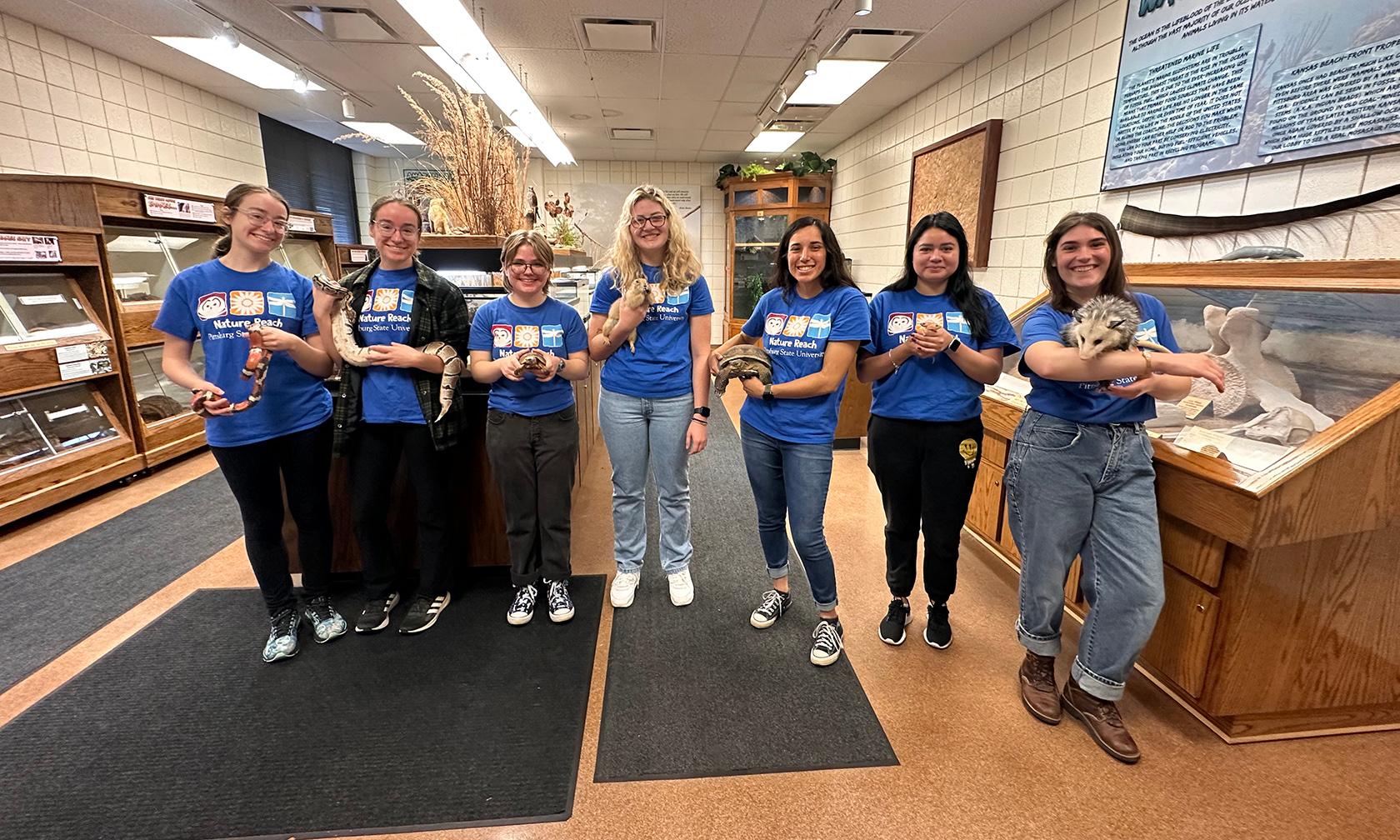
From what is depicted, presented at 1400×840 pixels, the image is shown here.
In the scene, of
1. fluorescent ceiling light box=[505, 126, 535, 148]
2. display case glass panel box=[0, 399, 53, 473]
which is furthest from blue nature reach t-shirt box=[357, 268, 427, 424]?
fluorescent ceiling light box=[505, 126, 535, 148]

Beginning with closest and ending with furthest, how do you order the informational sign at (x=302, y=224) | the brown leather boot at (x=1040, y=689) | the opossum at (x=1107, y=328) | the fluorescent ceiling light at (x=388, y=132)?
the opossum at (x=1107, y=328) < the brown leather boot at (x=1040, y=689) < the informational sign at (x=302, y=224) < the fluorescent ceiling light at (x=388, y=132)

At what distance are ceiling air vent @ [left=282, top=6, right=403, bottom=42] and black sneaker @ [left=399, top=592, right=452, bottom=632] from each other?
3609 millimetres

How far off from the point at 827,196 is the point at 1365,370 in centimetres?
709

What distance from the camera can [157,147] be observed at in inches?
201

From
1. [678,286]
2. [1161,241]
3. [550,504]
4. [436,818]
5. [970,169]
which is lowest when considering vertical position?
[436,818]

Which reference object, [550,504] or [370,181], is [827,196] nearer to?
[370,181]

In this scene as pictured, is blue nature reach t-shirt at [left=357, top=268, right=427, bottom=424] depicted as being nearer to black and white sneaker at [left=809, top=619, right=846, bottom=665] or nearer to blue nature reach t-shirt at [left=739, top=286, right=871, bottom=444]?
blue nature reach t-shirt at [left=739, top=286, right=871, bottom=444]

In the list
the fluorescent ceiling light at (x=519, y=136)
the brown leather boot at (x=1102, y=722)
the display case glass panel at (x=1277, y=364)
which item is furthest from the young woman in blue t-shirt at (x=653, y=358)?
the fluorescent ceiling light at (x=519, y=136)

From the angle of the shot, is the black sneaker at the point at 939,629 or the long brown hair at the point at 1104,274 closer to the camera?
the long brown hair at the point at 1104,274

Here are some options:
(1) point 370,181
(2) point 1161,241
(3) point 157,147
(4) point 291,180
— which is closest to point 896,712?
(2) point 1161,241

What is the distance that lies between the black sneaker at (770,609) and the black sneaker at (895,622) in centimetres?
39

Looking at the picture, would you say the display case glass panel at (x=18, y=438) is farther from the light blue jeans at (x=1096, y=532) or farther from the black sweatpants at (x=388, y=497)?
the light blue jeans at (x=1096, y=532)

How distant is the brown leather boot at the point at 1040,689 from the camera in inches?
74.8

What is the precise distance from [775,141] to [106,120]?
638 cm
